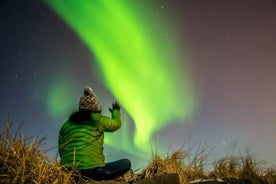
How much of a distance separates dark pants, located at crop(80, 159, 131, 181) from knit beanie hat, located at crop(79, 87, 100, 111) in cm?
109

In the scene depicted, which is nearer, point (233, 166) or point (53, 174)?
point (53, 174)

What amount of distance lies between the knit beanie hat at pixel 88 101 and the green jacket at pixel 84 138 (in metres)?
0.16

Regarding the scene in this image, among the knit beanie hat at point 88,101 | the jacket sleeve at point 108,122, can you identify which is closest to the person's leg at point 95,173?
the jacket sleeve at point 108,122

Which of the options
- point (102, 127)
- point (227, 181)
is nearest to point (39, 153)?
point (102, 127)

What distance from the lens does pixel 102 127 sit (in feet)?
24.3

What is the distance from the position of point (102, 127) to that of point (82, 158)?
764 millimetres

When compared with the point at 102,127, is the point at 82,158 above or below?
below

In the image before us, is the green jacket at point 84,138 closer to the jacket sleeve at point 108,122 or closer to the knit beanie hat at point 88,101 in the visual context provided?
the jacket sleeve at point 108,122

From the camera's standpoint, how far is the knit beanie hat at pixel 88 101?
24.7ft

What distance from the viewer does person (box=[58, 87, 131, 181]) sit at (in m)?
6.91

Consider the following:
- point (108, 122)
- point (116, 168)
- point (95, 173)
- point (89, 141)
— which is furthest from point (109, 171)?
point (108, 122)

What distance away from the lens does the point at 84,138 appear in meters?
7.10

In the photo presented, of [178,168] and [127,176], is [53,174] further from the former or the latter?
[178,168]

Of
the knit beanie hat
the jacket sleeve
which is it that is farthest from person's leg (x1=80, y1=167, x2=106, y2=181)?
the knit beanie hat
